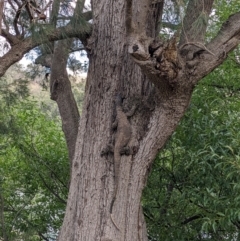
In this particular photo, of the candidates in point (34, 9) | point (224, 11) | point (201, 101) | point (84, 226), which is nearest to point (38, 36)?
point (34, 9)

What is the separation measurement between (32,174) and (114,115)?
2265 mm

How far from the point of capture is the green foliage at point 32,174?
5.61 meters

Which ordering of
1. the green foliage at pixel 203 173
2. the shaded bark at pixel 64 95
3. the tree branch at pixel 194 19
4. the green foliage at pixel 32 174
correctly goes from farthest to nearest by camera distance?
1. the green foliage at pixel 32 174
2. the shaded bark at pixel 64 95
3. the green foliage at pixel 203 173
4. the tree branch at pixel 194 19

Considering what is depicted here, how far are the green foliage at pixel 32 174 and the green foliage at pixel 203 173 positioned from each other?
1287mm

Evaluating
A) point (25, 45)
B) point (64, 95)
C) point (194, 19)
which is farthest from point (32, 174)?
point (194, 19)

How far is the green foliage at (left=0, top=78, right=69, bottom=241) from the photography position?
5.61 metres

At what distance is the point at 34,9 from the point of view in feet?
10.8

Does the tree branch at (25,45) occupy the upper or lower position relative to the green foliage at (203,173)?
upper

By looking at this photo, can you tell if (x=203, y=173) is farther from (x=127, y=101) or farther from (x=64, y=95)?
(x=64, y=95)

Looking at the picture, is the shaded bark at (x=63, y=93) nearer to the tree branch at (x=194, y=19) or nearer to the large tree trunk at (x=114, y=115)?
the large tree trunk at (x=114, y=115)

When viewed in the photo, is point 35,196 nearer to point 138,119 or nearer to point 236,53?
point 138,119

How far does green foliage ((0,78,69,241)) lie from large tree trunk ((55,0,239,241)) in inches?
68.5

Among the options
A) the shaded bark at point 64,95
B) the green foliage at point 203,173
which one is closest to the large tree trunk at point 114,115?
the green foliage at point 203,173

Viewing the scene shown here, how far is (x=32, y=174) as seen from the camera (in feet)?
18.9
